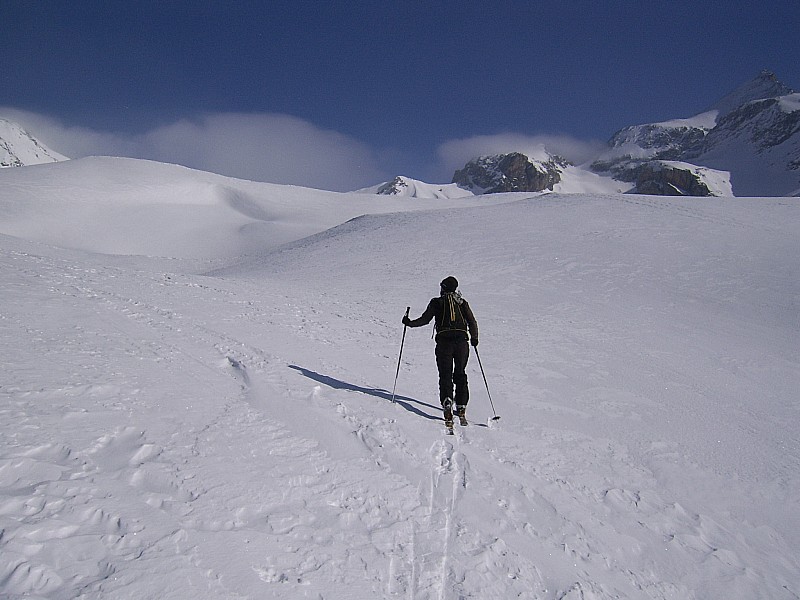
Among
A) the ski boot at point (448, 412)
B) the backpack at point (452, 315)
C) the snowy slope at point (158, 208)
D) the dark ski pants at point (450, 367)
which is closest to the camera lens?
the ski boot at point (448, 412)

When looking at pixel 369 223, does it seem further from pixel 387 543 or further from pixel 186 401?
pixel 387 543

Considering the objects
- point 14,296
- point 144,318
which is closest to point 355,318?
point 144,318

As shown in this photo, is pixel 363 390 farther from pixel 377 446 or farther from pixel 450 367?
pixel 377 446

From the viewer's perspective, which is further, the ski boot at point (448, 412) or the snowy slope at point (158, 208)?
the snowy slope at point (158, 208)

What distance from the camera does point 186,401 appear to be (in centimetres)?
500

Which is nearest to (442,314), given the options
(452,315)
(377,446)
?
(452,315)

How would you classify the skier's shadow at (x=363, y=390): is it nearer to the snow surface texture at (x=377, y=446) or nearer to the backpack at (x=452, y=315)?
the snow surface texture at (x=377, y=446)

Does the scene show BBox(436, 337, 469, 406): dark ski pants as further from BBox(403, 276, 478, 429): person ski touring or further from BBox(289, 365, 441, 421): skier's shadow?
BBox(289, 365, 441, 421): skier's shadow

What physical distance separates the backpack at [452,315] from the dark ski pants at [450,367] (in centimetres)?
16

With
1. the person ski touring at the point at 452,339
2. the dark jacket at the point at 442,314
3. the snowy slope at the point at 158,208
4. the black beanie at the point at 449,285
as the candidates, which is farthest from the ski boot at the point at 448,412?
the snowy slope at the point at 158,208

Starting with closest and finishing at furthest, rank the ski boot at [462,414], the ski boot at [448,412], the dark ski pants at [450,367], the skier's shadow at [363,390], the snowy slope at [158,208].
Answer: the ski boot at [448,412], the ski boot at [462,414], the dark ski pants at [450,367], the skier's shadow at [363,390], the snowy slope at [158,208]

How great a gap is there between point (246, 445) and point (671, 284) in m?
15.4

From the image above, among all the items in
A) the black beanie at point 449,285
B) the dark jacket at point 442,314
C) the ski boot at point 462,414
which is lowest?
the ski boot at point 462,414

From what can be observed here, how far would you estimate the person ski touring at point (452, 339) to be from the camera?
20.1 ft
